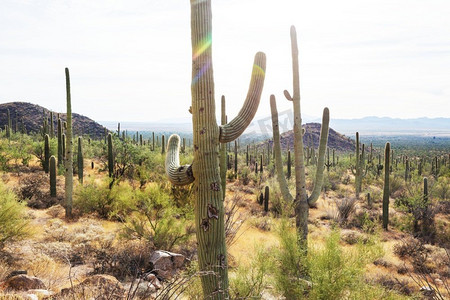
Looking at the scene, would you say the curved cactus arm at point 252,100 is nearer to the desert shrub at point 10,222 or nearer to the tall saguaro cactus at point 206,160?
the tall saguaro cactus at point 206,160

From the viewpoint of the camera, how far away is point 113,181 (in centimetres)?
1455

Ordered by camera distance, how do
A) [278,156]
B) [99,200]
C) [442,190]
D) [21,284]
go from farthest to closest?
[442,190] < [99,200] < [278,156] < [21,284]

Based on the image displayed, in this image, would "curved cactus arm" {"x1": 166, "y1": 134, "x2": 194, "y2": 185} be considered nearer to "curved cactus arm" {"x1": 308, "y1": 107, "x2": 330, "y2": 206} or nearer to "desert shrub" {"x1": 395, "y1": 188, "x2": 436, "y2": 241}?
"curved cactus arm" {"x1": 308, "y1": 107, "x2": 330, "y2": 206}

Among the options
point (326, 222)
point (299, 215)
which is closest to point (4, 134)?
point (326, 222)

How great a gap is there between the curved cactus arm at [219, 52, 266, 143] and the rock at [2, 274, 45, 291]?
4.63 meters

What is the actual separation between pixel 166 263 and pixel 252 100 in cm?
520

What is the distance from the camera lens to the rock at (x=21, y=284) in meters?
5.79

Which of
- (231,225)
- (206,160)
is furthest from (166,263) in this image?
(206,160)

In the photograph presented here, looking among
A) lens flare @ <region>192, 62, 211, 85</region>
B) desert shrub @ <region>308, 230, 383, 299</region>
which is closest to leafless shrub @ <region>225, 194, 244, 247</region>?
desert shrub @ <region>308, 230, 383, 299</region>

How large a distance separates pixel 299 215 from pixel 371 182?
2297cm

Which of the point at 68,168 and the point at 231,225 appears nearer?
the point at 231,225

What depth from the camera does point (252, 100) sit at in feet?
14.1

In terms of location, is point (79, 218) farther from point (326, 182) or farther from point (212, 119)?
point (326, 182)

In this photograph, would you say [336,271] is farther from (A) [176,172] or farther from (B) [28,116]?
(B) [28,116]
